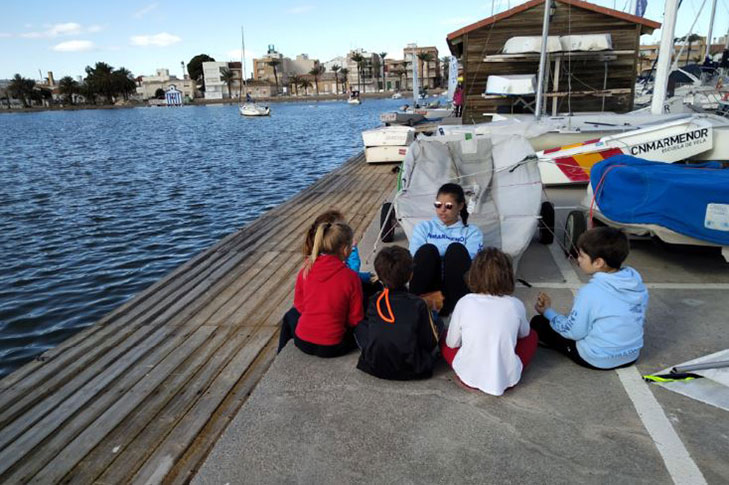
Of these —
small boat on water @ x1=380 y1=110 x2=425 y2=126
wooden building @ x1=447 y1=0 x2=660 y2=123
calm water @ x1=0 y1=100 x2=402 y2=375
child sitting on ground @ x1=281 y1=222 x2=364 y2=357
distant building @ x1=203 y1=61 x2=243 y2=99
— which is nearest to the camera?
A: child sitting on ground @ x1=281 y1=222 x2=364 y2=357

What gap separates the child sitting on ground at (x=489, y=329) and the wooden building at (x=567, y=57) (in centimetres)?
1760

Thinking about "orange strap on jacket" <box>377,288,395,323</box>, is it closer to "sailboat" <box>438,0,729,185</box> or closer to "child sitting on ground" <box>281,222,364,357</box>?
"child sitting on ground" <box>281,222,364,357</box>

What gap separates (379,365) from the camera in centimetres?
400

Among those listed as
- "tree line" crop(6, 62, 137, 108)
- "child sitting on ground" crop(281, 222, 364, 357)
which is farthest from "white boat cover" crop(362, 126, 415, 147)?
"tree line" crop(6, 62, 137, 108)

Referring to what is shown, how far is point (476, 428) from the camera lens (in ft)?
11.3

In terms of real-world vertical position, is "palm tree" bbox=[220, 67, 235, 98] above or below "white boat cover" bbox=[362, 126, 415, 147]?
above

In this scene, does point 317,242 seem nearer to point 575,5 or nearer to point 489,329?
point 489,329

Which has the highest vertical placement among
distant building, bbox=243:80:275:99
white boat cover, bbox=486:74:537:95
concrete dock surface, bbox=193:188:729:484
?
distant building, bbox=243:80:275:99

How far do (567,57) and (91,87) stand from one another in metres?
175

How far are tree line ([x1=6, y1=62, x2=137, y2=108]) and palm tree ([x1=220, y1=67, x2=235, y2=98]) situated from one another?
2908 centimetres

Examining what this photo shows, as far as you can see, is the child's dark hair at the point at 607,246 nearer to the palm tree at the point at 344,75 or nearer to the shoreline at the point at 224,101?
the shoreline at the point at 224,101

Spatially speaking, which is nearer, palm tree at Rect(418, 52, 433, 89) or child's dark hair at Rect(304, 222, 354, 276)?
child's dark hair at Rect(304, 222, 354, 276)

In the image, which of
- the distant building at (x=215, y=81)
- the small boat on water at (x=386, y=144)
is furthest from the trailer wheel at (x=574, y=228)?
the distant building at (x=215, y=81)

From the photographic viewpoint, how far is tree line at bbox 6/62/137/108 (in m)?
161
